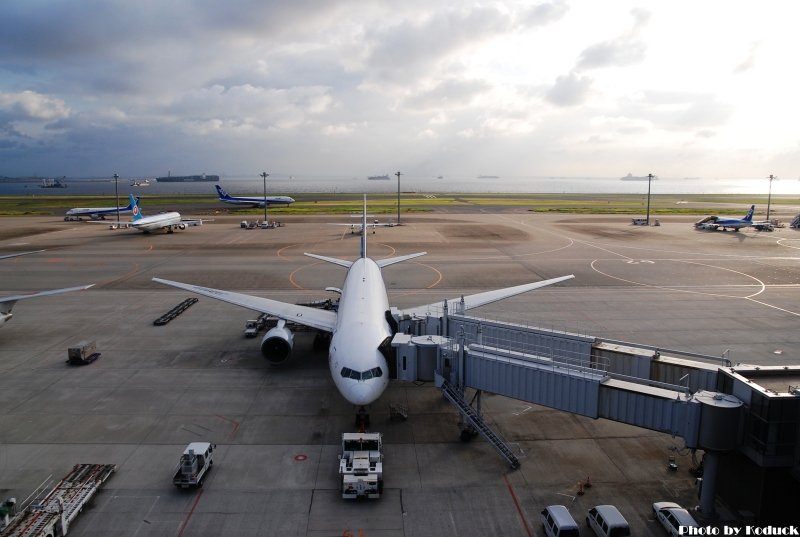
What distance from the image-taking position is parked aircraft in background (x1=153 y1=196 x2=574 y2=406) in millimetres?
22172

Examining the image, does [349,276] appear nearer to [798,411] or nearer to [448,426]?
[448,426]

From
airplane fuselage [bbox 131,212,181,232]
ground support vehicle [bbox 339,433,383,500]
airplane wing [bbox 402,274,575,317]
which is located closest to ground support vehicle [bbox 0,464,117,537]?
ground support vehicle [bbox 339,433,383,500]

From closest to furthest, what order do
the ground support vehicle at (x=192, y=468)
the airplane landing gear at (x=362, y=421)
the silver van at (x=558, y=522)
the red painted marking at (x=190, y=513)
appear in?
the silver van at (x=558, y=522) → the red painted marking at (x=190, y=513) → the ground support vehicle at (x=192, y=468) → the airplane landing gear at (x=362, y=421)

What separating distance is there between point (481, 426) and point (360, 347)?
642cm

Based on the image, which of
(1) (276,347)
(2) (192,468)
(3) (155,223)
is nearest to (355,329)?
(1) (276,347)

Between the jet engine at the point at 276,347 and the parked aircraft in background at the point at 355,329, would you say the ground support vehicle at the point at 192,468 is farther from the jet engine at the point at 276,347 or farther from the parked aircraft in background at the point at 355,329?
the jet engine at the point at 276,347

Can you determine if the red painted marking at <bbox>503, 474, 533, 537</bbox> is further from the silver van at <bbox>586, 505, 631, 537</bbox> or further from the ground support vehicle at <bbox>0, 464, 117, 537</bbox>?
the ground support vehicle at <bbox>0, 464, 117, 537</bbox>

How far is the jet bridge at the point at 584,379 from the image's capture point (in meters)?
17.5

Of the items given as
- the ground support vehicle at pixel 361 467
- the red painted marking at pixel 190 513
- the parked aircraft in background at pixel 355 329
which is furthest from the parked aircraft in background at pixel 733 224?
the red painted marking at pixel 190 513

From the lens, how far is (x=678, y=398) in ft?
58.5

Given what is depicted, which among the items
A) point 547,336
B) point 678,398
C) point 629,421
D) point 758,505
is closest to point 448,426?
point 547,336

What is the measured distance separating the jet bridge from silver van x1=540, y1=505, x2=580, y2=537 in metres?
3.73

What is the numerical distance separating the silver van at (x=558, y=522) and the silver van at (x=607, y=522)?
2.13 ft

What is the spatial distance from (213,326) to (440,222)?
8676 cm
